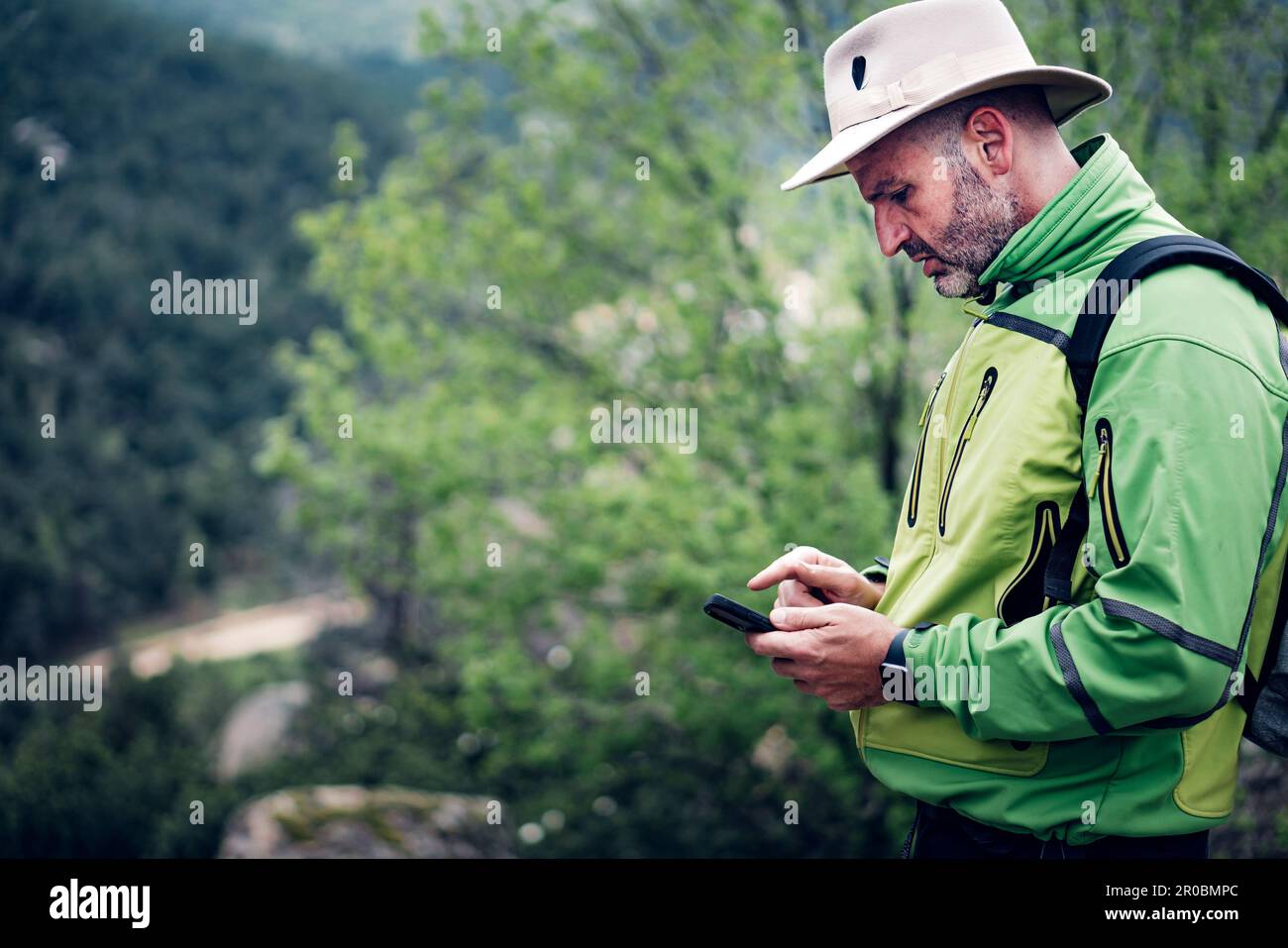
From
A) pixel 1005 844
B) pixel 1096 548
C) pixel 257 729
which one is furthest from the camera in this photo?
pixel 257 729

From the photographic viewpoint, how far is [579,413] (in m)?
7.36

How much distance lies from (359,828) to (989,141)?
7.00m

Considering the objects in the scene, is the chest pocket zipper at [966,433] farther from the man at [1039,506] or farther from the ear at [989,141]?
the ear at [989,141]

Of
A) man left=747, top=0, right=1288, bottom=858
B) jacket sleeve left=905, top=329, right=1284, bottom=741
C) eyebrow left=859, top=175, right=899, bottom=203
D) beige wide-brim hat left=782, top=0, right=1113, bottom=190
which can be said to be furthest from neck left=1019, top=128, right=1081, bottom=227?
jacket sleeve left=905, top=329, right=1284, bottom=741

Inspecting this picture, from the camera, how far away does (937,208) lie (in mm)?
1906

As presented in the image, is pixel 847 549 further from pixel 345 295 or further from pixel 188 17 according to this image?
pixel 188 17

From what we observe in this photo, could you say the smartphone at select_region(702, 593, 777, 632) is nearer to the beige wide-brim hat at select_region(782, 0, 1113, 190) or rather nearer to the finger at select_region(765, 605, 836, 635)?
the finger at select_region(765, 605, 836, 635)

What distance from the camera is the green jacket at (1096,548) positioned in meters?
→ 1.53

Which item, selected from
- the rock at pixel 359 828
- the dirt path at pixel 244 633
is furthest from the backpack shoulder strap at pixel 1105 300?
the dirt path at pixel 244 633

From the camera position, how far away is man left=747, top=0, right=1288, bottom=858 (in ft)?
5.05

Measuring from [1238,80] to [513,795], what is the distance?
7745 mm

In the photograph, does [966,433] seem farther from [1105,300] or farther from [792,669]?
[792,669]

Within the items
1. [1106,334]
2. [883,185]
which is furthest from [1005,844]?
[883,185]
